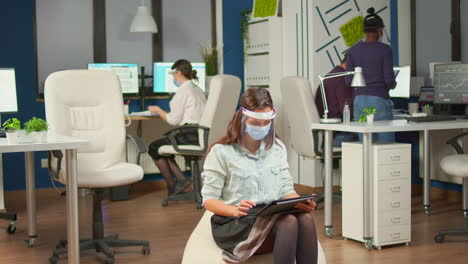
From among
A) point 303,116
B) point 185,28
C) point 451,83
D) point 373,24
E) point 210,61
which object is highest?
point 185,28

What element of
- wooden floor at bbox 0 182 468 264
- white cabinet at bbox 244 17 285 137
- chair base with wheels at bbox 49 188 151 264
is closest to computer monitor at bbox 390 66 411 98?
wooden floor at bbox 0 182 468 264

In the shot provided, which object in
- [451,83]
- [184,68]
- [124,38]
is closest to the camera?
[451,83]

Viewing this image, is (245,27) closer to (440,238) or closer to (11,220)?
(11,220)

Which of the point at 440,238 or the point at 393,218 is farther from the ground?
the point at 393,218

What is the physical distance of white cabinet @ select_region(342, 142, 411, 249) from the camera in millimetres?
4328

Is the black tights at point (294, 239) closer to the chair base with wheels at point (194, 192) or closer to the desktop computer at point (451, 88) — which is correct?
the desktop computer at point (451, 88)

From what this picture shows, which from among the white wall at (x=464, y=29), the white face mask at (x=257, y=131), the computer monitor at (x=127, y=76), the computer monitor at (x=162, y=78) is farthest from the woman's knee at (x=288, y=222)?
the computer monitor at (x=162, y=78)

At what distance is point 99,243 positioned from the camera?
4.21m

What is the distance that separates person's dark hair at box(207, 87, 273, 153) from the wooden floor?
1280 millimetres

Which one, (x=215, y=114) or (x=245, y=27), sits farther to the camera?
(x=245, y=27)

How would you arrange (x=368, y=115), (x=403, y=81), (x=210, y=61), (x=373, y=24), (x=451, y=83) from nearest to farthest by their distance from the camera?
(x=368, y=115), (x=373, y=24), (x=451, y=83), (x=403, y=81), (x=210, y=61)

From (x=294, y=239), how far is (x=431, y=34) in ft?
15.0

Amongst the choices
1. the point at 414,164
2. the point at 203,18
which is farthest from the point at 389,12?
the point at 203,18

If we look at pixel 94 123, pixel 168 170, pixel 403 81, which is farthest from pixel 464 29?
pixel 94 123
